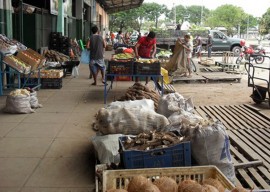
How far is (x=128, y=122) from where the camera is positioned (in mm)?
5316

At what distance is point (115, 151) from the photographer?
15.4 feet

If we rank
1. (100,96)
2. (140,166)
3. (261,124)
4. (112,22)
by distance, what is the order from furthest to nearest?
(112,22)
(100,96)
(261,124)
(140,166)

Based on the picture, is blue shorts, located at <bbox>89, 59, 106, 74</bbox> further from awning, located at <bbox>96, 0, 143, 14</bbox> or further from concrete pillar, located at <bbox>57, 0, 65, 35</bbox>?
awning, located at <bbox>96, 0, 143, 14</bbox>

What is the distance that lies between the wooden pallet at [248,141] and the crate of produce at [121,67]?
74.3 inches

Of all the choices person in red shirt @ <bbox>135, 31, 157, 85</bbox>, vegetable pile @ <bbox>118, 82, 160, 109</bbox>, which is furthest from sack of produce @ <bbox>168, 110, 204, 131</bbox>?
person in red shirt @ <bbox>135, 31, 157, 85</bbox>

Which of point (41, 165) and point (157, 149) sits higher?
point (157, 149)

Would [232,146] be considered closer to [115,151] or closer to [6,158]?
[115,151]

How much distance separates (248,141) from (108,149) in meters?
2.63

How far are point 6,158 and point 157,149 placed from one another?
2278 millimetres

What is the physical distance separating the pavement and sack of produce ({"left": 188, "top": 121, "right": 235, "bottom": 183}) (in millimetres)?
1295

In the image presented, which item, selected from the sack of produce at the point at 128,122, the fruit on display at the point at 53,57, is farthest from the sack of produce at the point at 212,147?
the fruit on display at the point at 53,57

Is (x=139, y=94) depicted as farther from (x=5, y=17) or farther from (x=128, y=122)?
(x=5, y=17)

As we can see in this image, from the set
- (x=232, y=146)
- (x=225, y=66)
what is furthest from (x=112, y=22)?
(x=232, y=146)

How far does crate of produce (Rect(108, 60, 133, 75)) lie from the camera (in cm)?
883
